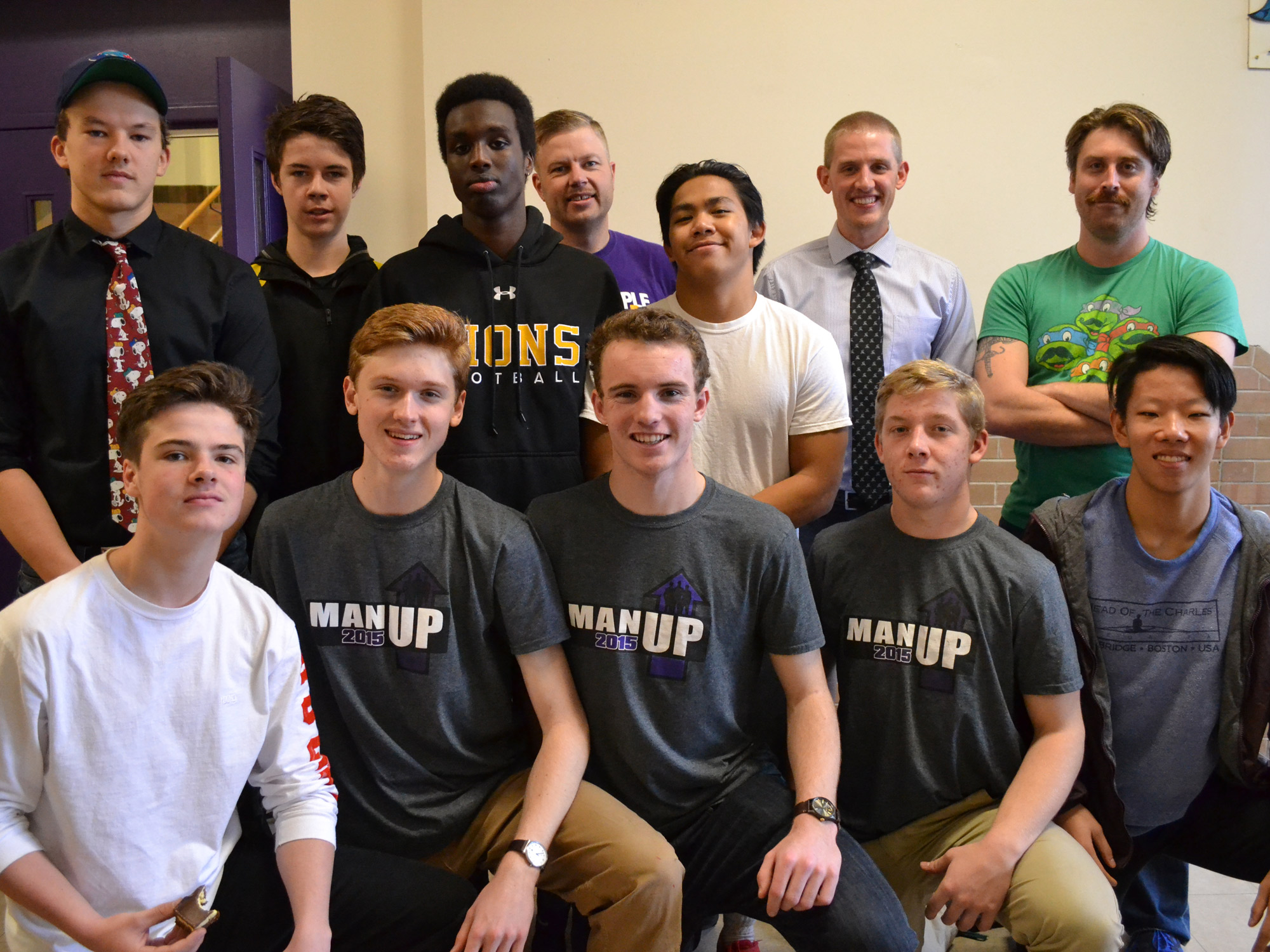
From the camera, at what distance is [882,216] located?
8.77 ft

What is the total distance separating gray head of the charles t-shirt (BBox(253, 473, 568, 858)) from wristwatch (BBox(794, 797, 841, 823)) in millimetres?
565

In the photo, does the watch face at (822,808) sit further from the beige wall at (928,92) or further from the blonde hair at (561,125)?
the beige wall at (928,92)

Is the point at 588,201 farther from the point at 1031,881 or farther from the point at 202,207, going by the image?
the point at 202,207

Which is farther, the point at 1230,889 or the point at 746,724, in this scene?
the point at 1230,889

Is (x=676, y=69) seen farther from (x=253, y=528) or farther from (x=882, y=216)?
(x=253, y=528)

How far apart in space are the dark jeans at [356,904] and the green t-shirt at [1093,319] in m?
1.77

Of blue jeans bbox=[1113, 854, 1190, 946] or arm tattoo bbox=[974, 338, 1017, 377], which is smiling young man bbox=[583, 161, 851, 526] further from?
blue jeans bbox=[1113, 854, 1190, 946]

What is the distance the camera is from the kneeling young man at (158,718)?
4.70 feet

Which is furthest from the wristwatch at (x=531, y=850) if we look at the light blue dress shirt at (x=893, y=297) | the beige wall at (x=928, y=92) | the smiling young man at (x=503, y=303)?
the beige wall at (x=928, y=92)

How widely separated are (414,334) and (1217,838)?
201 centimetres

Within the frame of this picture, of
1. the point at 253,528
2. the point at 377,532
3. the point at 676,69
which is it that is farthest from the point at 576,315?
the point at 676,69

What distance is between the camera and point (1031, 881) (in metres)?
1.73

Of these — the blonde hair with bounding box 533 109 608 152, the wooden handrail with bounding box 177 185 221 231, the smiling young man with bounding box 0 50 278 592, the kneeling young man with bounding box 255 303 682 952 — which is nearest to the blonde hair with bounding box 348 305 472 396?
the kneeling young man with bounding box 255 303 682 952

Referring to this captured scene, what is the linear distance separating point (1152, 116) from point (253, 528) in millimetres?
2534
